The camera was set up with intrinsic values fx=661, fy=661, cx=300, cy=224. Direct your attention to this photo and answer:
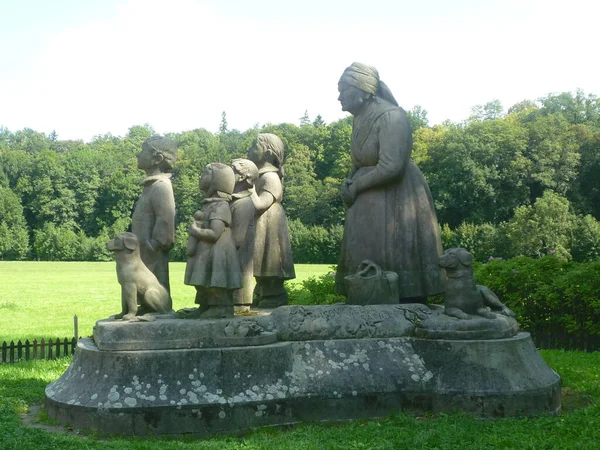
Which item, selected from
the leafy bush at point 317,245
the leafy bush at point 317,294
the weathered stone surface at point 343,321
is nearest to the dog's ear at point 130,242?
the weathered stone surface at point 343,321

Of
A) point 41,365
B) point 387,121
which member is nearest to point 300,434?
point 387,121

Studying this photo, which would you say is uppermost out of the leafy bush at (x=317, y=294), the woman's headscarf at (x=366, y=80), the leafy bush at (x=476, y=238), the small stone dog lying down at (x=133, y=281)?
the woman's headscarf at (x=366, y=80)

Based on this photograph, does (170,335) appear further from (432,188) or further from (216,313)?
(432,188)

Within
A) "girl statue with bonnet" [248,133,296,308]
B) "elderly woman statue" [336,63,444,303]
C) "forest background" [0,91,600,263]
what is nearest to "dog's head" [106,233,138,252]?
"girl statue with bonnet" [248,133,296,308]

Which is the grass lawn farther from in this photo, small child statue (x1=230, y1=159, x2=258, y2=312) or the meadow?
small child statue (x1=230, y1=159, x2=258, y2=312)

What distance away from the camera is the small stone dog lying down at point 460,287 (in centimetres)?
703

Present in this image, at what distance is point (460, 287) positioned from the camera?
7.08 metres

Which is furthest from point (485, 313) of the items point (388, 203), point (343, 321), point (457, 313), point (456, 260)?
point (388, 203)

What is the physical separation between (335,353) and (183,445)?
1894 mm

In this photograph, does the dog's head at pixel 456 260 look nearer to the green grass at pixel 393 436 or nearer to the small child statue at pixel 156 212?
the green grass at pixel 393 436

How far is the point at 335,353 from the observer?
6836 mm

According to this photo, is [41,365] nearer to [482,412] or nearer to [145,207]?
[145,207]

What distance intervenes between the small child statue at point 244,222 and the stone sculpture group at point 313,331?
2 centimetres

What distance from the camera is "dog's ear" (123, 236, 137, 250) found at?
6.68 meters
